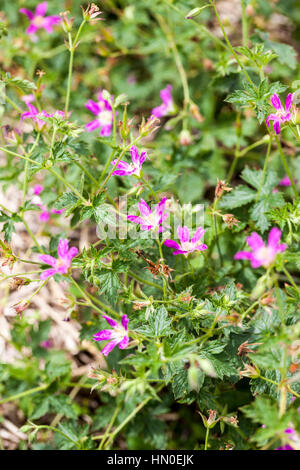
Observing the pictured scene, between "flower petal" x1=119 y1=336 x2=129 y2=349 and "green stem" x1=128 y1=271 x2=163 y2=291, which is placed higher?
"green stem" x1=128 y1=271 x2=163 y2=291

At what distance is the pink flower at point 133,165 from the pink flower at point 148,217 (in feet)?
0.38

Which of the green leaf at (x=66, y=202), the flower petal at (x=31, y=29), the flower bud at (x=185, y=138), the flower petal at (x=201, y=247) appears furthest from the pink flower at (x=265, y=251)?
the flower petal at (x=31, y=29)

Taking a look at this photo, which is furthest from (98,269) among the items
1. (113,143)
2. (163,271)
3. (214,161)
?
(214,161)

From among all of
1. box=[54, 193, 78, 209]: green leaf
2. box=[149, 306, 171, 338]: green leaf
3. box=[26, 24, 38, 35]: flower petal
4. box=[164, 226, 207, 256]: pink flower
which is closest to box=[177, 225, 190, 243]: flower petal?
box=[164, 226, 207, 256]: pink flower

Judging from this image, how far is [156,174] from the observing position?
1999 millimetres

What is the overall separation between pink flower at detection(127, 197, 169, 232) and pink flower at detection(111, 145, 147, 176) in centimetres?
11

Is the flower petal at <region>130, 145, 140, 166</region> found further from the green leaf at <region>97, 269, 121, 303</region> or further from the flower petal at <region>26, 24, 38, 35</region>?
the flower petal at <region>26, 24, 38, 35</region>

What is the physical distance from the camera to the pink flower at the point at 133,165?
4.64 ft

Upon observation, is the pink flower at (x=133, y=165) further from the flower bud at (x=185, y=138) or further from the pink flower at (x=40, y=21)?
the pink flower at (x=40, y=21)

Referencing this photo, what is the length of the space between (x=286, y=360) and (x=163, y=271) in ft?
1.39

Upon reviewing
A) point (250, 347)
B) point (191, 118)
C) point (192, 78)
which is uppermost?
point (192, 78)

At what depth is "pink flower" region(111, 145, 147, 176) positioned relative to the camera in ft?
4.64

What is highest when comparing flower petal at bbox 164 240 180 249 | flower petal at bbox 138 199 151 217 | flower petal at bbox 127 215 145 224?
flower petal at bbox 138 199 151 217
